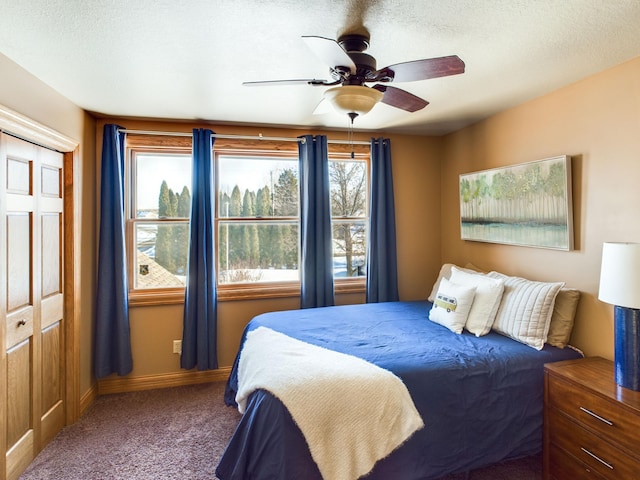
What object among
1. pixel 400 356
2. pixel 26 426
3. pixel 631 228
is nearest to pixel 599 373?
pixel 631 228

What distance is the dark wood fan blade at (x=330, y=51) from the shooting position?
4.41 feet

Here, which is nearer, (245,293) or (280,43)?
(280,43)

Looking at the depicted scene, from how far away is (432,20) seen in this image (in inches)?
62.5

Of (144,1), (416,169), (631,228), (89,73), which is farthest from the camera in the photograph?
(416,169)

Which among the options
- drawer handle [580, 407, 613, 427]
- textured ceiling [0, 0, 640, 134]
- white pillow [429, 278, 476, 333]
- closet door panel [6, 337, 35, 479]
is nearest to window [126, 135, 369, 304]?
textured ceiling [0, 0, 640, 134]

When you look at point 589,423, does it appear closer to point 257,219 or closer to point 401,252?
point 401,252

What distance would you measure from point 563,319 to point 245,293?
8.41ft

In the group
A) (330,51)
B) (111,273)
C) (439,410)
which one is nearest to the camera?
(330,51)

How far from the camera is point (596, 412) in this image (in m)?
1.69

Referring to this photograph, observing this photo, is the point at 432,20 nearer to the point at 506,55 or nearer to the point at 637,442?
the point at 506,55

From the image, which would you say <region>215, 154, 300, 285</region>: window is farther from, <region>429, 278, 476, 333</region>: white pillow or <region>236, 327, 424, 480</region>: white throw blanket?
<region>236, 327, 424, 480</region>: white throw blanket

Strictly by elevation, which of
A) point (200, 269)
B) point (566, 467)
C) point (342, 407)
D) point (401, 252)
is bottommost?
point (566, 467)

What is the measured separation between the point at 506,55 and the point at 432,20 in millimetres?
619

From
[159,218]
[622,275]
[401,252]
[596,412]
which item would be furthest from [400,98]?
[159,218]
